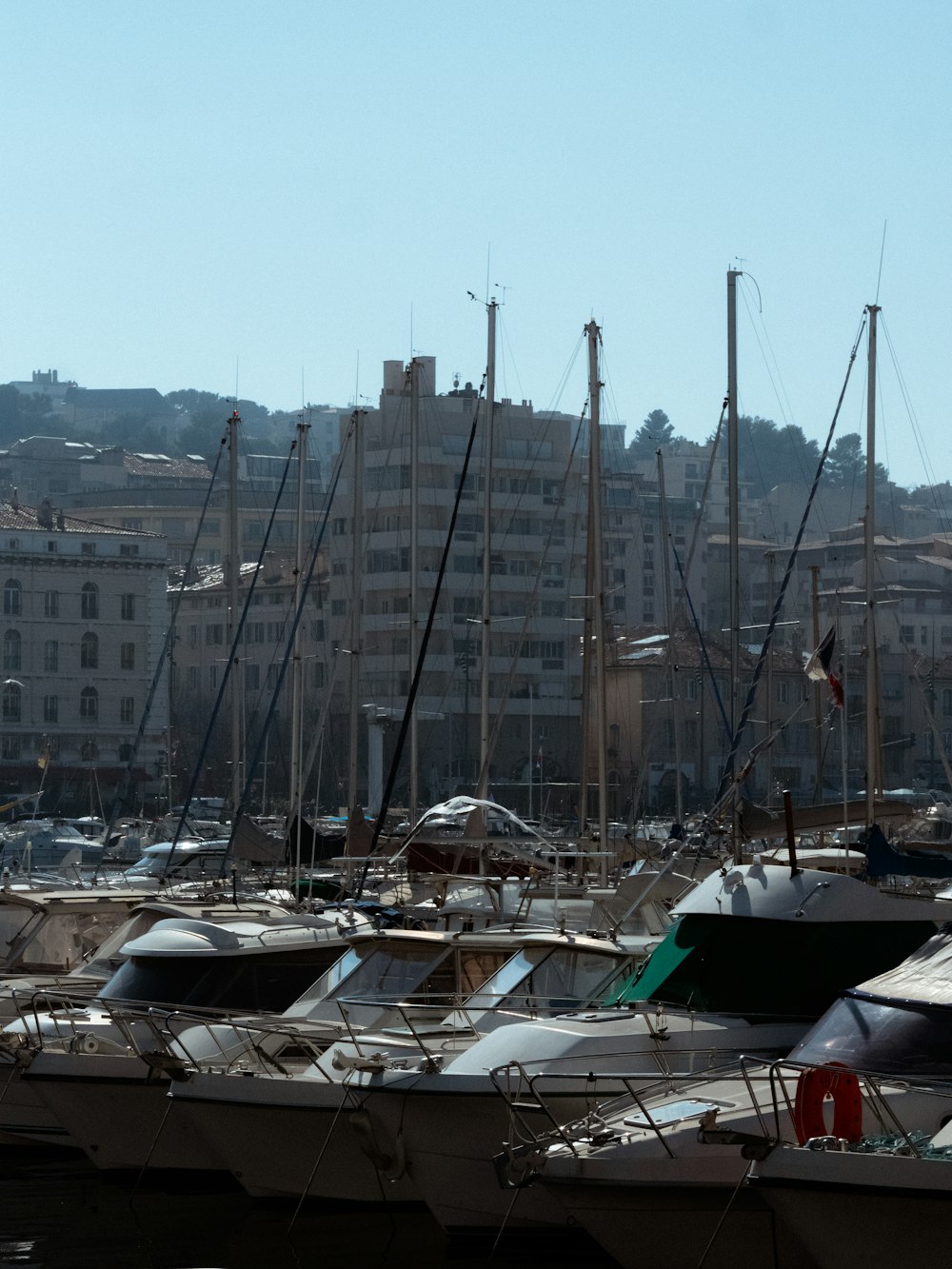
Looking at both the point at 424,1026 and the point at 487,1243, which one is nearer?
the point at 487,1243

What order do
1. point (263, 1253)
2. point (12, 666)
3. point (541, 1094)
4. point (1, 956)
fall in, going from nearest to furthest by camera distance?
point (541, 1094)
point (263, 1253)
point (1, 956)
point (12, 666)

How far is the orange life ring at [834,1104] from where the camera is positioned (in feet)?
38.7

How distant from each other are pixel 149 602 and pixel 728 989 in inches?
3842

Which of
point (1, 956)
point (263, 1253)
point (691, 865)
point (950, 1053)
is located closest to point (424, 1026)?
point (263, 1253)

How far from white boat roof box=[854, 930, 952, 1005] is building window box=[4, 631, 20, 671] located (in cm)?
9857

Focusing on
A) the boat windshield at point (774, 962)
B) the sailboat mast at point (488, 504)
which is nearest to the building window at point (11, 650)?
the sailboat mast at point (488, 504)

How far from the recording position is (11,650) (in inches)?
4269

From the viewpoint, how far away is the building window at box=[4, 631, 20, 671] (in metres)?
108

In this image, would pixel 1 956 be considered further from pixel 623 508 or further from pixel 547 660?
pixel 623 508

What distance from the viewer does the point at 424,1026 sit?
16797mm

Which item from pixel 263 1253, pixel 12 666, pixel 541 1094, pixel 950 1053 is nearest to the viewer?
pixel 950 1053

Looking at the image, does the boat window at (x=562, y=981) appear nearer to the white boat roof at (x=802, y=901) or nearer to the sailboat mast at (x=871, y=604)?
the white boat roof at (x=802, y=901)

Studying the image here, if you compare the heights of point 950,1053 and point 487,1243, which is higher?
point 950,1053

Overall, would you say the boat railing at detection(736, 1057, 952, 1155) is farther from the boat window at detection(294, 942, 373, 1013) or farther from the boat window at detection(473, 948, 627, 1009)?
the boat window at detection(294, 942, 373, 1013)
